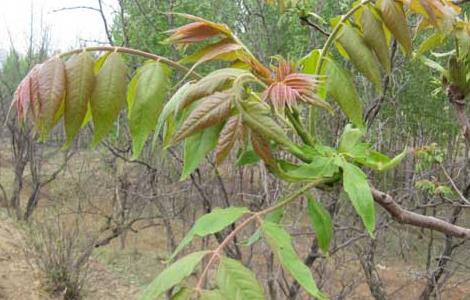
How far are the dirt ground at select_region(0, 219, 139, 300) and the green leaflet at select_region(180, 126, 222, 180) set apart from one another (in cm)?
670

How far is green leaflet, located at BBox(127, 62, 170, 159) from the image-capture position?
2.47 feet

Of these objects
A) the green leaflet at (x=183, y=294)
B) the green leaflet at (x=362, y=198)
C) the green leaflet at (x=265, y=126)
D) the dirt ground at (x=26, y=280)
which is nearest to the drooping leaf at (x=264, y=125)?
the green leaflet at (x=265, y=126)

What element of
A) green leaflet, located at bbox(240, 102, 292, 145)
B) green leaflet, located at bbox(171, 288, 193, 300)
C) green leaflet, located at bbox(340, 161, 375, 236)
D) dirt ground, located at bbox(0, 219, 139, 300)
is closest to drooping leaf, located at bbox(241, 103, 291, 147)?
green leaflet, located at bbox(240, 102, 292, 145)

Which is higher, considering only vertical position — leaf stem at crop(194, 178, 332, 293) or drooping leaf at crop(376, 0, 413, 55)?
drooping leaf at crop(376, 0, 413, 55)

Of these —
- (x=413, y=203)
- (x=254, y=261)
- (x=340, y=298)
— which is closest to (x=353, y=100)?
(x=340, y=298)

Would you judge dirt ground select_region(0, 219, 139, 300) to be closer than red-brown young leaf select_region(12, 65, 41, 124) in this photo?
No

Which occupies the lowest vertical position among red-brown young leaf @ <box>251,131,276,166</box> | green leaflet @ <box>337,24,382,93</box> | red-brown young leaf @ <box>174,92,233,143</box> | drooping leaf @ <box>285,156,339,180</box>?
drooping leaf @ <box>285,156,339,180</box>

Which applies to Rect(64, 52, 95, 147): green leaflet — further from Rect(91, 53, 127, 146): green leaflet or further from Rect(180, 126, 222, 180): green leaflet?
Rect(180, 126, 222, 180): green leaflet

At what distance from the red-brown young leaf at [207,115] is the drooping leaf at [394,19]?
33 cm

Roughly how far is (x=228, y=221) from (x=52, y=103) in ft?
0.91

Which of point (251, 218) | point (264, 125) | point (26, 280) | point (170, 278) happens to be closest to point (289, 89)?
point (264, 125)

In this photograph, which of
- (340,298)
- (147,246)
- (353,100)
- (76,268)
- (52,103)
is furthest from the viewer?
(147,246)

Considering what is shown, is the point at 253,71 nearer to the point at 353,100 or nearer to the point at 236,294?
the point at 353,100

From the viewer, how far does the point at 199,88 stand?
69cm
